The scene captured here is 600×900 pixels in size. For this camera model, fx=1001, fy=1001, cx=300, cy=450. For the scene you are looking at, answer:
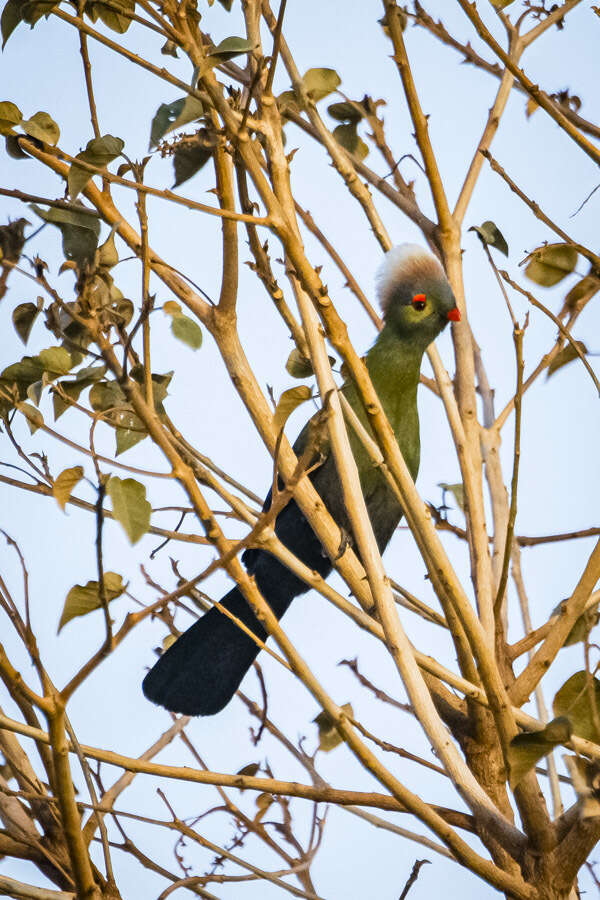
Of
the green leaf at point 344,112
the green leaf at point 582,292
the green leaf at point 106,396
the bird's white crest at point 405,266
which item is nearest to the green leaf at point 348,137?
the green leaf at point 344,112

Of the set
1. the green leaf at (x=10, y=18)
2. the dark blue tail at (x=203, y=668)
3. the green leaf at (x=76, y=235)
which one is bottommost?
the dark blue tail at (x=203, y=668)

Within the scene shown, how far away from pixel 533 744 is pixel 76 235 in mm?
1002

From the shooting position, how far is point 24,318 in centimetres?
165

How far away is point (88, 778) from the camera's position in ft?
4.70

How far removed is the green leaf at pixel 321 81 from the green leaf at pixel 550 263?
48 centimetres

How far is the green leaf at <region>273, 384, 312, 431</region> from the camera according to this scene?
1.45 meters

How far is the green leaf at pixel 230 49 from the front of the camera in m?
1.48

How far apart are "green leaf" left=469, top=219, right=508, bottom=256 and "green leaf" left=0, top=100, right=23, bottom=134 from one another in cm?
92

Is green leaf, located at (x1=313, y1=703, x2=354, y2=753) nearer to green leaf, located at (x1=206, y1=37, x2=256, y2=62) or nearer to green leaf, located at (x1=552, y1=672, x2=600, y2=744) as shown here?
green leaf, located at (x1=552, y1=672, x2=600, y2=744)

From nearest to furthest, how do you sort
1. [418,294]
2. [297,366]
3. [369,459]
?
[297,366] → [369,459] → [418,294]

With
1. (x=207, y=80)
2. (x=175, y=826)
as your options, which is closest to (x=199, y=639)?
(x=175, y=826)

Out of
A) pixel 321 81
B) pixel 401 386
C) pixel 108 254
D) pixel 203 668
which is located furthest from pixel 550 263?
pixel 203 668

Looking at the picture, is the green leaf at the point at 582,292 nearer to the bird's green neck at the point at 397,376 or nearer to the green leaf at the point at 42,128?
the bird's green neck at the point at 397,376

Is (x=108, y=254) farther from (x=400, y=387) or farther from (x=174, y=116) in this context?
(x=400, y=387)
